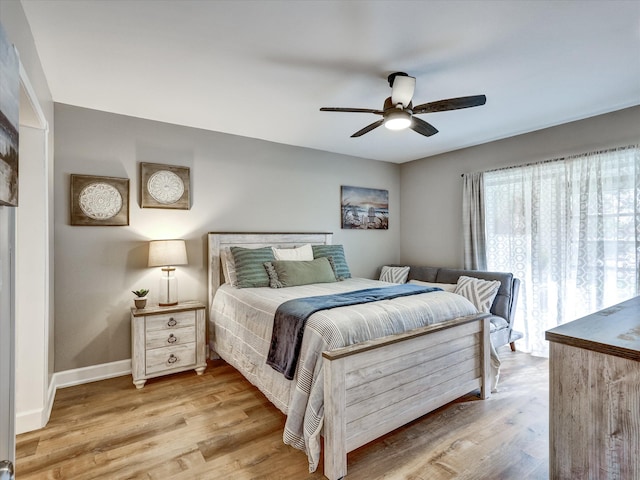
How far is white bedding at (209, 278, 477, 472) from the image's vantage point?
184 centimetres

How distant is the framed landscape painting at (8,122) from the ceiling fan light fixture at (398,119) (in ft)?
6.78

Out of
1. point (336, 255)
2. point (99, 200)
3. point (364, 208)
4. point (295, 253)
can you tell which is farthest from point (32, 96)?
point (364, 208)

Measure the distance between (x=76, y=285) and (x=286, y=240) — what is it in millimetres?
2154

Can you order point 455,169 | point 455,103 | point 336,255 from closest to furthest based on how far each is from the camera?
point 455,103, point 336,255, point 455,169

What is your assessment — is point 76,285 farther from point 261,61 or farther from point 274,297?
point 261,61

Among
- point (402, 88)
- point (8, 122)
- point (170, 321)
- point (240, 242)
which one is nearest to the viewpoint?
point (8, 122)

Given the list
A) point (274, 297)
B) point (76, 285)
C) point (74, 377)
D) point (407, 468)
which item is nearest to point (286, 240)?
point (274, 297)

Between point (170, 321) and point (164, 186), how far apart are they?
1.37 meters

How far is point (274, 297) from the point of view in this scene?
8.66 ft

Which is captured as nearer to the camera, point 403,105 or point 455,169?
point 403,105

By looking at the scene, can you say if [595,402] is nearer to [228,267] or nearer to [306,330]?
[306,330]

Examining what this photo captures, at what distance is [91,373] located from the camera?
2.98 m

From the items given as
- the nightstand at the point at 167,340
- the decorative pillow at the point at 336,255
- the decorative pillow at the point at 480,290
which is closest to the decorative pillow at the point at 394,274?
the decorative pillow at the point at 480,290

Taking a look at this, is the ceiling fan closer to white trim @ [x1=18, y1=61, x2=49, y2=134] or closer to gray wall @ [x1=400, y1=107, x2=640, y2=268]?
white trim @ [x1=18, y1=61, x2=49, y2=134]
